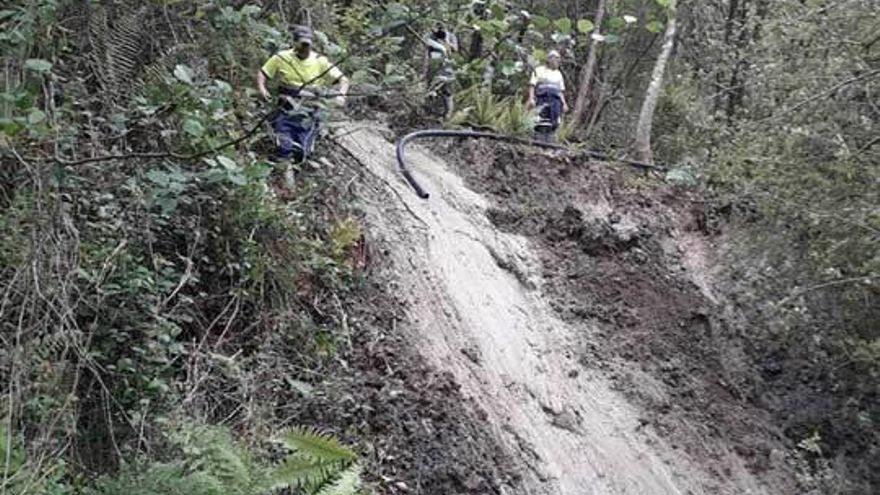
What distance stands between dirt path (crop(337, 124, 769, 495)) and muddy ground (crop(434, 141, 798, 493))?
1.08 ft

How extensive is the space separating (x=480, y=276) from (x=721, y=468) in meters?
3.09

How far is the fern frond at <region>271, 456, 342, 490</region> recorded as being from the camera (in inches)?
192

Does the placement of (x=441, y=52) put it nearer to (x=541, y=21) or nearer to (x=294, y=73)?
(x=541, y=21)

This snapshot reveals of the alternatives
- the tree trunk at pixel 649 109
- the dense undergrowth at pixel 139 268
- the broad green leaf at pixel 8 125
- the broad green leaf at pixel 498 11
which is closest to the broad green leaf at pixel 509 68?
the broad green leaf at pixel 498 11

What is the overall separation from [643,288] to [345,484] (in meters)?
7.06

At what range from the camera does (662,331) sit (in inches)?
420

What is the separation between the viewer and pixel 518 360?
8953 mm

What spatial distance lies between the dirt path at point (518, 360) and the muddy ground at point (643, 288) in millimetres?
329

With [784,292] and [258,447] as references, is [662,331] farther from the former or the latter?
[258,447]

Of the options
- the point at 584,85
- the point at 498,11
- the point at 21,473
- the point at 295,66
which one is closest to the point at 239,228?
the point at 295,66

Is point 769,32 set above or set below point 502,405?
above

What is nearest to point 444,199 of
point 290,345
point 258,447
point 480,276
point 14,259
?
point 480,276

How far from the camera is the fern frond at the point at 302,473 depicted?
4.88 meters

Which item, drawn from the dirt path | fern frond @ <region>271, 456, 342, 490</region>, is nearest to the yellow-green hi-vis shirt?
the dirt path
